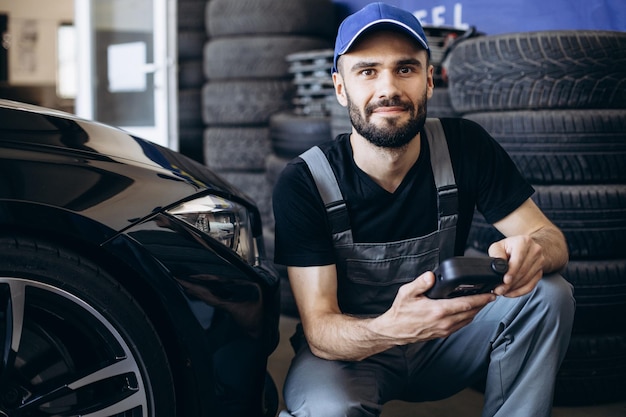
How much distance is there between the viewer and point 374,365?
5.32 feet

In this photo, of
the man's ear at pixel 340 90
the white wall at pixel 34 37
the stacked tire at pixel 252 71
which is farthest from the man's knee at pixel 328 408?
the white wall at pixel 34 37

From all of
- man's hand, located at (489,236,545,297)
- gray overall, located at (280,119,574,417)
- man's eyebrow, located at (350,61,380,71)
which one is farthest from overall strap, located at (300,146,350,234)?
man's hand, located at (489,236,545,297)

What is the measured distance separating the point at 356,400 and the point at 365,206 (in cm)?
44

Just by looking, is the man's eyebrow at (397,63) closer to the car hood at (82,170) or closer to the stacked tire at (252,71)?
the car hood at (82,170)

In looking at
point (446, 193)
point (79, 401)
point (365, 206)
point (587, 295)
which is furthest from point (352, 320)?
point (587, 295)

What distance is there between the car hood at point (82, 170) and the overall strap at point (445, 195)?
1.79ft

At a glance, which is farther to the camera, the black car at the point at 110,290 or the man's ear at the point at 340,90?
the man's ear at the point at 340,90

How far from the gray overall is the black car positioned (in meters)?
0.20

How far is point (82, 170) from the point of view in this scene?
1.37m

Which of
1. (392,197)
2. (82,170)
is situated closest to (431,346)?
(392,197)

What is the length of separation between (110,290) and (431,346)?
29.9 inches

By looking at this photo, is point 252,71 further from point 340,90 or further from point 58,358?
point 58,358

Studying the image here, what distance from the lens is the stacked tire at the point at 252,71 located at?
4215 mm

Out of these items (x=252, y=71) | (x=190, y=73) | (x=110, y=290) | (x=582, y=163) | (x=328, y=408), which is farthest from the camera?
(x=190, y=73)
